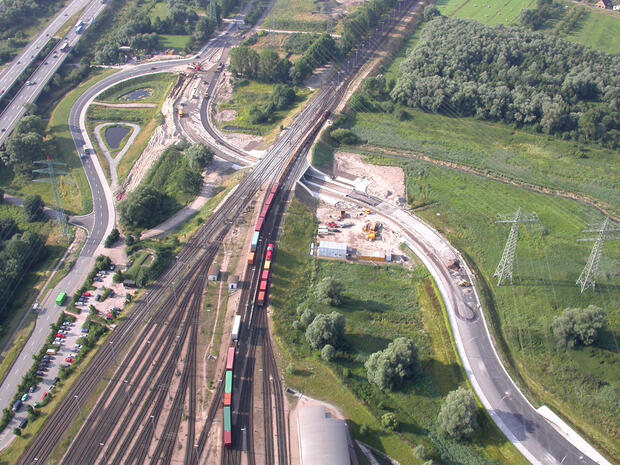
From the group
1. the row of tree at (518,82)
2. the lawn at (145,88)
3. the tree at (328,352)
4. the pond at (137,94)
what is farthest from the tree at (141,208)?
the row of tree at (518,82)

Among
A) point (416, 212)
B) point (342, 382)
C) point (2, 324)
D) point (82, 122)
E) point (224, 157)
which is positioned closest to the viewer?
point (342, 382)

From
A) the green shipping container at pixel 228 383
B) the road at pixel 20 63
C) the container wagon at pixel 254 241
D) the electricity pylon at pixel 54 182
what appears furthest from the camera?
the road at pixel 20 63

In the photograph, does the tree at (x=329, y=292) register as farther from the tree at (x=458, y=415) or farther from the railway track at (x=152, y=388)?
the tree at (x=458, y=415)

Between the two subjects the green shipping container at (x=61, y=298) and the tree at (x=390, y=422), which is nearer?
the tree at (x=390, y=422)

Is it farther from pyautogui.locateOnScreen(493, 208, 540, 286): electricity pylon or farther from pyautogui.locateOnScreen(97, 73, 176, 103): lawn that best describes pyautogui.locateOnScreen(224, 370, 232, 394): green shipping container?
pyautogui.locateOnScreen(97, 73, 176, 103): lawn

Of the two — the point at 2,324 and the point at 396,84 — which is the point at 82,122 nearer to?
the point at 2,324

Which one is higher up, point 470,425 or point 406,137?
point 406,137

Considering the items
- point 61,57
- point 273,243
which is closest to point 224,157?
point 273,243
